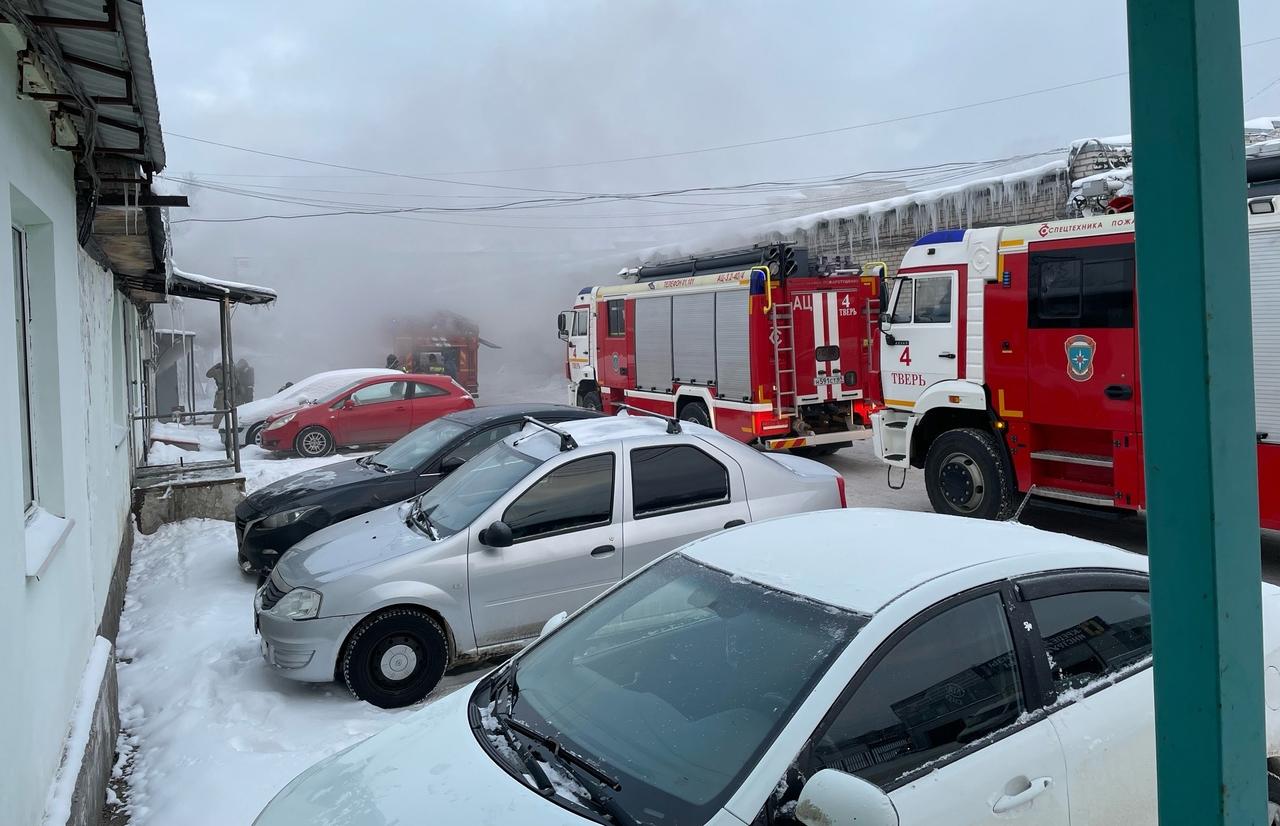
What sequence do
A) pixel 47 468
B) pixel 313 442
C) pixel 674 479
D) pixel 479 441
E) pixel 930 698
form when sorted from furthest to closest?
pixel 313 442 → pixel 479 441 → pixel 674 479 → pixel 47 468 → pixel 930 698

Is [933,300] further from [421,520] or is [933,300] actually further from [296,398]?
[296,398]

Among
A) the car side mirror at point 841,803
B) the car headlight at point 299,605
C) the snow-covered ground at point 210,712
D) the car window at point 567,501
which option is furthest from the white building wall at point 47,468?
the car side mirror at point 841,803

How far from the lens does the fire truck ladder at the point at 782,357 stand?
12352 millimetres

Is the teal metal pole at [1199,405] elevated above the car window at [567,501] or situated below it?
above

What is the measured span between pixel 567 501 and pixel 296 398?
12.9 m

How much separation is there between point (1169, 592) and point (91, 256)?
7344 millimetres

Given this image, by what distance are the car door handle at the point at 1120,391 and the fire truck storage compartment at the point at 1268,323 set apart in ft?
2.95

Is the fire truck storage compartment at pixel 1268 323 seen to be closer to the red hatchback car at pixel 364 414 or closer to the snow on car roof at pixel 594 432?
the snow on car roof at pixel 594 432

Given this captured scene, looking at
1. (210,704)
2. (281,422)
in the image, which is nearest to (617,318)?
(281,422)

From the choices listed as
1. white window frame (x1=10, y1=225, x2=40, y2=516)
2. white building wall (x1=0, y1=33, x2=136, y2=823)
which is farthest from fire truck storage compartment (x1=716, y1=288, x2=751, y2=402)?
white window frame (x1=10, y1=225, x2=40, y2=516)

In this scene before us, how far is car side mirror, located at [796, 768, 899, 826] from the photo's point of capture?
2.05 metres

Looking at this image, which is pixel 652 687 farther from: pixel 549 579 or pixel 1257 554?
pixel 549 579

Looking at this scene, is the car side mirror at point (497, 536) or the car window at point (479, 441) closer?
the car side mirror at point (497, 536)

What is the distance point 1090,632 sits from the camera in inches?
112
